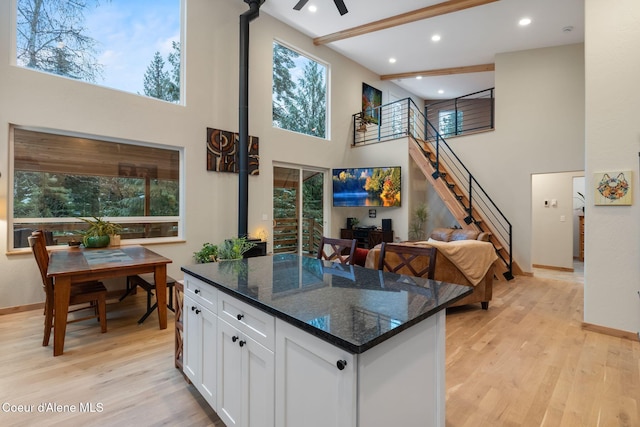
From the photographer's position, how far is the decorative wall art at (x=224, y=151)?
5.39 metres

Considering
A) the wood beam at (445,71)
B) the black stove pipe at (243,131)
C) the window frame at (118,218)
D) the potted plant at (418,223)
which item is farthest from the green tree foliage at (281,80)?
the potted plant at (418,223)

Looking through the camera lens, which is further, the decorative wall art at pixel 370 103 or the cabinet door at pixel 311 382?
the decorative wall art at pixel 370 103

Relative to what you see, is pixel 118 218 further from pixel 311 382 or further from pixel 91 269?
pixel 311 382

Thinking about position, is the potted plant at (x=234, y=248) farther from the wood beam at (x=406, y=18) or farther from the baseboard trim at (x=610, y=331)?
the wood beam at (x=406, y=18)

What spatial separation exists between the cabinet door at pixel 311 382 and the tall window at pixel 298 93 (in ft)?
19.2

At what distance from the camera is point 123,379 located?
236 cm

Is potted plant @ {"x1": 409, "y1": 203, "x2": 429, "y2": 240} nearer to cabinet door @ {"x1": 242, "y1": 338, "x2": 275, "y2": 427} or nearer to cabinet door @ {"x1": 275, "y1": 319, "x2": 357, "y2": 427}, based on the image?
cabinet door @ {"x1": 242, "y1": 338, "x2": 275, "y2": 427}

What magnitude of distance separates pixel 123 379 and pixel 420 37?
7.37 meters

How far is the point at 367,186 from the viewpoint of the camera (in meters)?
7.11

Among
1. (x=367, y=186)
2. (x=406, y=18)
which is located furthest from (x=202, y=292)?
(x=406, y=18)

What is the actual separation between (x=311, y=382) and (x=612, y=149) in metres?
3.96

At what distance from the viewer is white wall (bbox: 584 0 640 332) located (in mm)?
3090

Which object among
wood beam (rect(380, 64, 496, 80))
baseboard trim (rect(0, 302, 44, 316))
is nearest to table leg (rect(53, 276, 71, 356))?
baseboard trim (rect(0, 302, 44, 316))

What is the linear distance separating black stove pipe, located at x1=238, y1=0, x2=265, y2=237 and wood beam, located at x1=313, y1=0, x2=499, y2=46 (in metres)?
1.88
